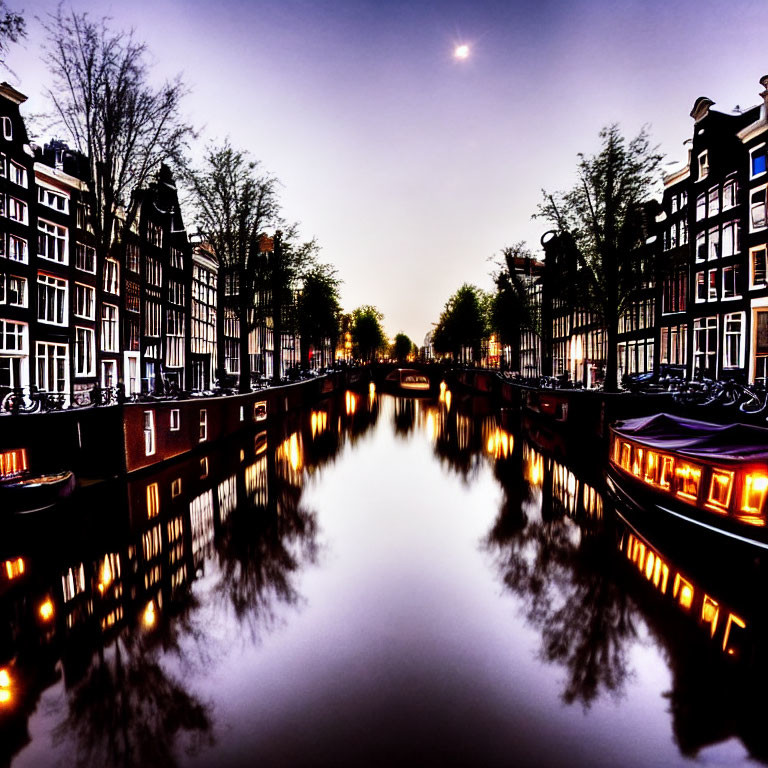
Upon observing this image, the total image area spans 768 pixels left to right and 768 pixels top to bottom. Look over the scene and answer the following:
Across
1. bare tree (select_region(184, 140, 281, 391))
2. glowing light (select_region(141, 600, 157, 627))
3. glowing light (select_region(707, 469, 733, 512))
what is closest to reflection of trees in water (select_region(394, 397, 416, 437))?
bare tree (select_region(184, 140, 281, 391))

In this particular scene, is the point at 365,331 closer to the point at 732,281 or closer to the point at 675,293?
the point at 675,293

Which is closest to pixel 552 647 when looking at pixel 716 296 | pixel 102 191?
pixel 102 191

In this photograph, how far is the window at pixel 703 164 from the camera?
32.0m

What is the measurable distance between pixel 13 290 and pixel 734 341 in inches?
1393

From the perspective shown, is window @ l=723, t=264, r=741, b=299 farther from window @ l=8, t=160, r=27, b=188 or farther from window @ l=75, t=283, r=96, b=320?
window @ l=8, t=160, r=27, b=188

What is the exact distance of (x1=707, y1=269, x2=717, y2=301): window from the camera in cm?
3094

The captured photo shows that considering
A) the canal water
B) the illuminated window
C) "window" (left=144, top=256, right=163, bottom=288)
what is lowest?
the canal water

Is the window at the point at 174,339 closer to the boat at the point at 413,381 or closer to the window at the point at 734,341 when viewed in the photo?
the boat at the point at 413,381

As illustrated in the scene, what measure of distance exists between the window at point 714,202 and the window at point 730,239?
4.85 ft

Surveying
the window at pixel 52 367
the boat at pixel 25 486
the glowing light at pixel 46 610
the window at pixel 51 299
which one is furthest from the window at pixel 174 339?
the glowing light at pixel 46 610

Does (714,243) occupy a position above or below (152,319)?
above

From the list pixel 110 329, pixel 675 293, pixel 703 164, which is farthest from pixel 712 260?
pixel 110 329

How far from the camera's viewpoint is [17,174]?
2703 cm

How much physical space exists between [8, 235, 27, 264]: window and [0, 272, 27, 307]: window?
2.94ft
